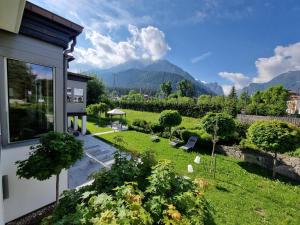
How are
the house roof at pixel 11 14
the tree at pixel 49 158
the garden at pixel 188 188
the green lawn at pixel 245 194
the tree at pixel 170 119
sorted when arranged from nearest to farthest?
the garden at pixel 188 188
the house roof at pixel 11 14
the tree at pixel 49 158
the green lawn at pixel 245 194
the tree at pixel 170 119

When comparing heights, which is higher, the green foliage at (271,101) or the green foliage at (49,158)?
the green foliage at (271,101)

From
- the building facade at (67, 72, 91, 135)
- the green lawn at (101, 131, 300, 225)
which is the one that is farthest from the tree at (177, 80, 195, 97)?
the green lawn at (101, 131, 300, 225)

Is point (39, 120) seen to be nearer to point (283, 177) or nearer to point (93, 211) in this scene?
point (93, 211)

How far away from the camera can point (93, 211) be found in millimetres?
1932

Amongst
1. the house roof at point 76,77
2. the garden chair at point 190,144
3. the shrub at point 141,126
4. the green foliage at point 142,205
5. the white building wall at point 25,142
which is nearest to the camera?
the green foliage at point 142,205

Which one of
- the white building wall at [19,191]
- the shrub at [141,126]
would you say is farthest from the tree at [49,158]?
the shrub at [141,126]

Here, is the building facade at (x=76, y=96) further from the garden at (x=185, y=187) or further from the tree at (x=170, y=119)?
the tree at (x=170, y=119)

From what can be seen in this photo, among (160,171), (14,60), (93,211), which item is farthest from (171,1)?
(93,211)

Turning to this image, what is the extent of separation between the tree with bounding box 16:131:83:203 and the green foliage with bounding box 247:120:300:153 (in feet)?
30.5

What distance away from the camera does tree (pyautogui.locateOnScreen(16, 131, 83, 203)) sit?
4.16 meters

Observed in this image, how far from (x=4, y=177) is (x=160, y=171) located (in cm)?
432

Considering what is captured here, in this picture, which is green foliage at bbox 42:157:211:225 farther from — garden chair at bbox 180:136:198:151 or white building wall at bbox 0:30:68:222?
garden chair at bbox 180:136:198:151

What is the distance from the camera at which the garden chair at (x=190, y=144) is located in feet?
44.5

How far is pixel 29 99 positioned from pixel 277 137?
35.2ft
